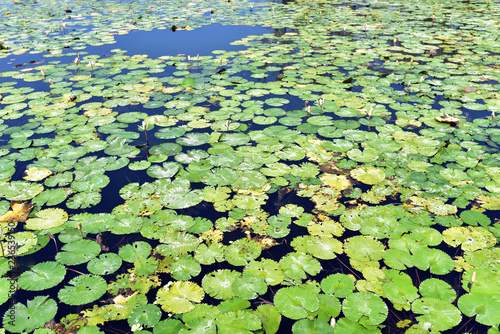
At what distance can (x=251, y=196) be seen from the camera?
Answer: 3186 mm

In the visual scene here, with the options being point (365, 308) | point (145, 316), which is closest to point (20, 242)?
point (145, 316)

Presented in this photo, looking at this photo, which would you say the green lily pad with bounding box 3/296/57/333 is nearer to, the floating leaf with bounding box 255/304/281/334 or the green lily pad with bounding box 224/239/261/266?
the green lily pad with bounding box 224/239/261/266

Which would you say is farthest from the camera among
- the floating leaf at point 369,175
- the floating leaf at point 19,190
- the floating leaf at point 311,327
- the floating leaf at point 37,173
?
the floating leaf at point 37,173

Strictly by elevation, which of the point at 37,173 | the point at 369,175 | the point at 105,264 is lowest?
the point at 105,264

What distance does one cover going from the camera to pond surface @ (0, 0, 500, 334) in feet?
7.07

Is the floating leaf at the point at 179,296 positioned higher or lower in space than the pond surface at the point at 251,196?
lower

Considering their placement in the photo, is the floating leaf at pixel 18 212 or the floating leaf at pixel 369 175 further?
the floating leaf at pixel 369 175

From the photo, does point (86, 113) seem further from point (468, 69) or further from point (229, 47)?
point (468, 69)

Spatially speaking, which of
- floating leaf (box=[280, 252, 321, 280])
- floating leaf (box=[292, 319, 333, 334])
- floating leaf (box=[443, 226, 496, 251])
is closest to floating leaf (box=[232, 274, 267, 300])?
floating leaf (box=[280, 252, 321, 280])

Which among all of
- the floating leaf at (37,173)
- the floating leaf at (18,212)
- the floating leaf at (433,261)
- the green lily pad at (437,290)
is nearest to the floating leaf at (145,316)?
the floating leaf at (18,212)

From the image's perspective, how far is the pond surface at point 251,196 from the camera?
215 cm

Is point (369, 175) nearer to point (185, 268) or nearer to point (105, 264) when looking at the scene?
point (185, 268)

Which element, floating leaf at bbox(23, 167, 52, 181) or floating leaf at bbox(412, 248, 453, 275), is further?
floating leaf at bbox(23, 167, 52, 181)

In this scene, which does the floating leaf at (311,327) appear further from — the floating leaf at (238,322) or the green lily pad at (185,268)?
the green lily pad at (185,268)
